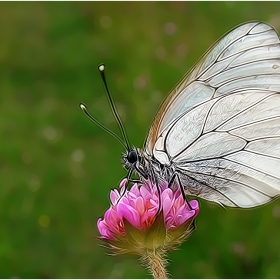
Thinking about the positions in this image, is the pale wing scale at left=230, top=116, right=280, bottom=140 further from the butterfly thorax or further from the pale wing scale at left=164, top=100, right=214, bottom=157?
the butterfly thorax

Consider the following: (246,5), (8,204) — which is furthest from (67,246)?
(246,5)

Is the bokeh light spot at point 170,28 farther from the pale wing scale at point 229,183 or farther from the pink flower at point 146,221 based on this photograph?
the pink flower at point 146,221

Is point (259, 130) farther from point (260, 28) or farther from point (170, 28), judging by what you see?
point (170, 28)

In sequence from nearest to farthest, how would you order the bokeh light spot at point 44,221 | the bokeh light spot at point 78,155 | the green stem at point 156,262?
the green stem at point 156,262, the bokeh light spot at point 44,221, the bokeh light spot at point 78,155

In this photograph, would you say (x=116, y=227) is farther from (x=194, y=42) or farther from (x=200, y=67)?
(x=194, y=42)

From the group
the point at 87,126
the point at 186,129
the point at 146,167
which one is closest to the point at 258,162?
the point at 186,129

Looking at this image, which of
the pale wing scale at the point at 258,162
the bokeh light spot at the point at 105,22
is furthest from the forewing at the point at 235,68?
the bokeh light spot at the point at 105,22

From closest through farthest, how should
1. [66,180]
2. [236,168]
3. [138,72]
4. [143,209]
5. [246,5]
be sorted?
[143,209], [236,168], [66,180], [138,72], [246,5]
